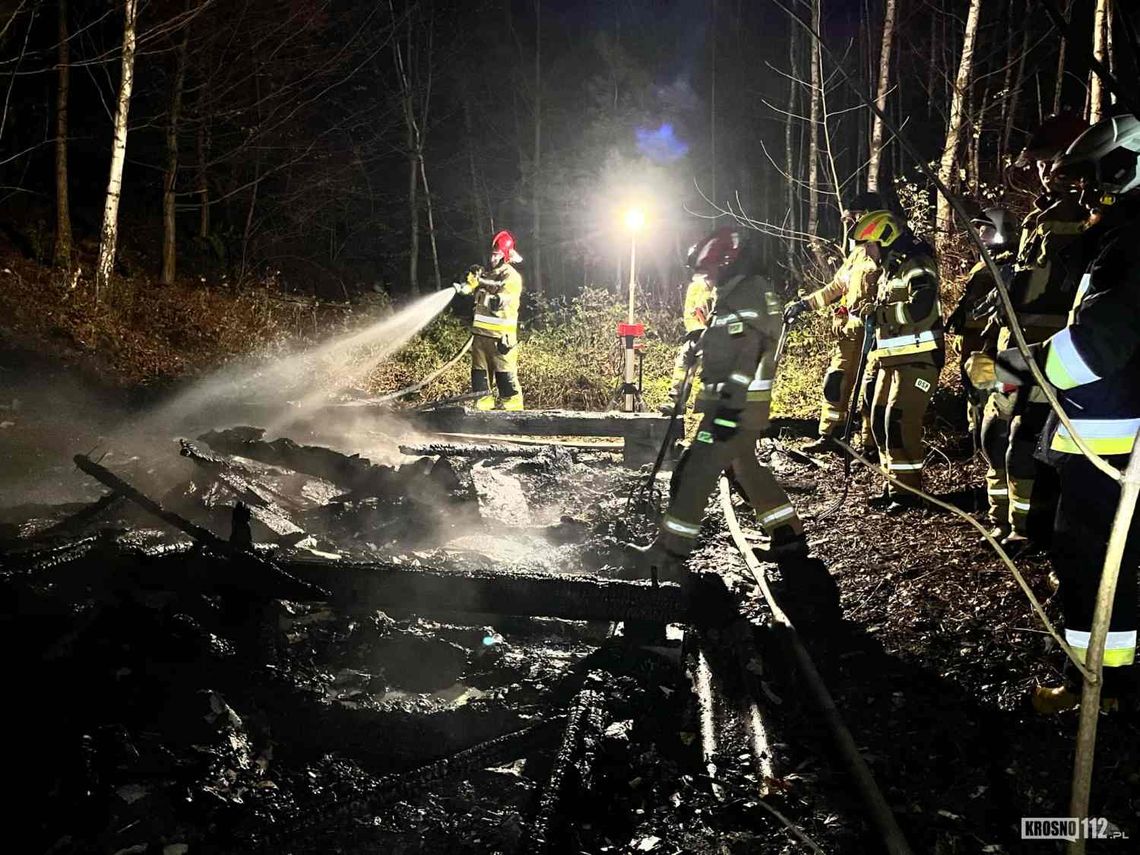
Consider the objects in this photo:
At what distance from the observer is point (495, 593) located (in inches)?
138

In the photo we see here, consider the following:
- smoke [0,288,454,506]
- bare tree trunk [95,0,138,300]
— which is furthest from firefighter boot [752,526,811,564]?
bare tree trunk [95,0,138,300]

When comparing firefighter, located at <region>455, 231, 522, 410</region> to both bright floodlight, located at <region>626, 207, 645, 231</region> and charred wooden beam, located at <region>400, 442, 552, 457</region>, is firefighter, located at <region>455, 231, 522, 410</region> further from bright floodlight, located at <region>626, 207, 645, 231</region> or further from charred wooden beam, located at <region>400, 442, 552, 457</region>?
Result: bright floodlight, located at <region>626, 207, 645, 231</region>

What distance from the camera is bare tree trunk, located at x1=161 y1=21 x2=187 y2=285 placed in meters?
14.0

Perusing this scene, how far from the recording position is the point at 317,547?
4.93m

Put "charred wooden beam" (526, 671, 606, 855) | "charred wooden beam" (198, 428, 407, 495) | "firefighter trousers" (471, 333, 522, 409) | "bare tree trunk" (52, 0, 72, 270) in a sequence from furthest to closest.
A: "bare tree trunk" (52, 0, 72, 270) < "firefighter trousers" (471, 333, 522, 409) < "charred wooden beam" (198, 428, 407, 495) < "charred wooden beam" (526, 671, 606, 855)

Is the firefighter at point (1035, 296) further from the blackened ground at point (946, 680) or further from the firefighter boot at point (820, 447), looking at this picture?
the firefighter boot at point (820, 447)

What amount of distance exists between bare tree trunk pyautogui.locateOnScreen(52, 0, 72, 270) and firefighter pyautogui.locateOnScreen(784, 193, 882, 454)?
13.6 m

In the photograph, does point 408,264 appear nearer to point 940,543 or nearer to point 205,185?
point 205,185

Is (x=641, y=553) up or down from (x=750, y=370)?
down

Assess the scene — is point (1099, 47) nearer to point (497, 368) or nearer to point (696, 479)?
point (696, 479)

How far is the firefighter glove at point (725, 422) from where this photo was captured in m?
4.35

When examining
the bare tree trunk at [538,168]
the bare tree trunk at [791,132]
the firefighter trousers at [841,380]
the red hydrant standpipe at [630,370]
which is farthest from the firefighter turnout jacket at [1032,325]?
the bare tree trunk at [538,168]

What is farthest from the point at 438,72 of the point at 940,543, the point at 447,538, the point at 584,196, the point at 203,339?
the point at 940,543

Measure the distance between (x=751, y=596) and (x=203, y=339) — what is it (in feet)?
43.0
